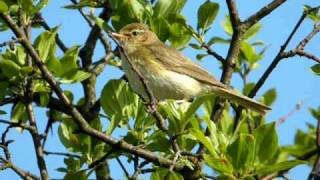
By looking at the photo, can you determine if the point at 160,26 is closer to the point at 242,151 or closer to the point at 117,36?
the point at 117,36

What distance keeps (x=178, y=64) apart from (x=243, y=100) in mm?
1109

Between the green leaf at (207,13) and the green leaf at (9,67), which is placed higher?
the green leaf at (207,13)

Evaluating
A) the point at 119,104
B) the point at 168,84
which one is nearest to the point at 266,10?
the point at 119,104

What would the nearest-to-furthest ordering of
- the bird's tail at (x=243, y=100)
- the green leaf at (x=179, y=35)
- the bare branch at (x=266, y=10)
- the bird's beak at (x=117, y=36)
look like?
the bird's beak at (x=117, y=36)
the bare branch at (x=266, y=10)
the green leaf at (x=179, y=35)
the bird's tail at (x=243, y=100)

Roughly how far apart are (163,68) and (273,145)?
2.94 m

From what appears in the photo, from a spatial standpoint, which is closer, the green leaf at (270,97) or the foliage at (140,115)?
the foliage at (140,115)

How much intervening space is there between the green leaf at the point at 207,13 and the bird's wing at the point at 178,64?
143 centimetres

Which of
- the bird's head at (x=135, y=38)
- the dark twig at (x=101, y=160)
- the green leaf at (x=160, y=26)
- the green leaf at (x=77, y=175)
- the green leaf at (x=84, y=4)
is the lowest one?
the green leaf at (x=77, y=175)

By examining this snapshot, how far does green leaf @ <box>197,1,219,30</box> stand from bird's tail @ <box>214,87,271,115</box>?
2.30 feet

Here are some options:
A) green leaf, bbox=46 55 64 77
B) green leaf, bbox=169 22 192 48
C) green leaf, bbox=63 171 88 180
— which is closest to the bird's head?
green leaf, bbox=169 22 192 48

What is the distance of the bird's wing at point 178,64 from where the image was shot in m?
6.73

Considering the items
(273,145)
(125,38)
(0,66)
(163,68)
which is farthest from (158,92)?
(273,145)

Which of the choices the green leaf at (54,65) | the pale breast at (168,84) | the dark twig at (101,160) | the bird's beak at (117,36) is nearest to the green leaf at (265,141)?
the dark twig at (101,160)

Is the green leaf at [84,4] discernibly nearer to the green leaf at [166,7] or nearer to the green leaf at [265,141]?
the green leaf at [166,7]
